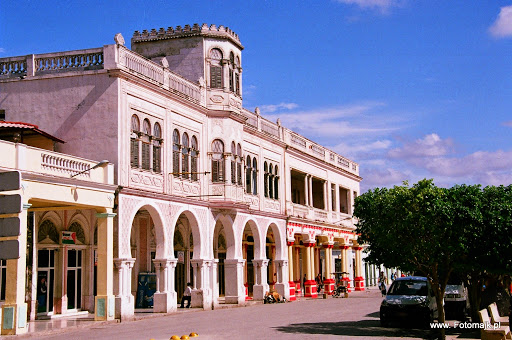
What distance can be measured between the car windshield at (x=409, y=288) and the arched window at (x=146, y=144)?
10.8 metres

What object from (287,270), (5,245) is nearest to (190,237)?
(287,270)

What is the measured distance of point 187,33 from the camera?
112 ft

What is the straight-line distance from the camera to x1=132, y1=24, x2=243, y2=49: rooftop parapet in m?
33.9

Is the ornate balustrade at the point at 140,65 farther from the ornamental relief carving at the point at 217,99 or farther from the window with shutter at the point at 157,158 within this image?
the ornamental relief carving at the point at 217,99

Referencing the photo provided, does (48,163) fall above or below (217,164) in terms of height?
below

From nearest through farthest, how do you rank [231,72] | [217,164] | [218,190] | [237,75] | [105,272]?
1. [105,272]
2. [218,190]
3. [217,164]
4. [231,72]
5. [237,75]

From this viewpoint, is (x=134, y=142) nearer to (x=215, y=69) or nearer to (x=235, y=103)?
(x=215, y=69)

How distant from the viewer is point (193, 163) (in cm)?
3209

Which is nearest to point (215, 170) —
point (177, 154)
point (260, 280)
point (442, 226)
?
point (177, 154)

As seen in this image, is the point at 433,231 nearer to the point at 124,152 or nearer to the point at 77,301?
the point at 124,152

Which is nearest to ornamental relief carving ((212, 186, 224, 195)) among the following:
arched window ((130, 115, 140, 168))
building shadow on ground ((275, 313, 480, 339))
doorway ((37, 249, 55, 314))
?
arched window ((130, 115, 140, 168))

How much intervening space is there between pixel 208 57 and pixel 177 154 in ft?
19.2

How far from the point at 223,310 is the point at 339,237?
22.6m

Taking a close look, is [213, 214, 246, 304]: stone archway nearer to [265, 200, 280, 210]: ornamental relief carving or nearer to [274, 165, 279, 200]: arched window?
[265, 200, 280, 210]: ornamental relief carving
